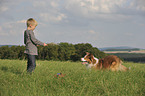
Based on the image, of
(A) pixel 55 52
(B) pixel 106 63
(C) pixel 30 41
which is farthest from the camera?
(A) pixel 55 52

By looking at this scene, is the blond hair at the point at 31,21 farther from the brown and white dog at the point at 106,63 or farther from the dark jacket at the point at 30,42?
the brown and white dog at the point at 106,63

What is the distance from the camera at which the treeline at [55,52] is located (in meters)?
17.3

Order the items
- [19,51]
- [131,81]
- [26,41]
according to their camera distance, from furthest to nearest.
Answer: [19,51]
[26,41]
[131,81]

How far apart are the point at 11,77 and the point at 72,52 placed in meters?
13.1

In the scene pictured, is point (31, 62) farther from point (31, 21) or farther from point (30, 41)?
point (31, 21)

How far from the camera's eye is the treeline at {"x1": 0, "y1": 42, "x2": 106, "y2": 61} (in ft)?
56.9

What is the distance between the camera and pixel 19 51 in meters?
17.6

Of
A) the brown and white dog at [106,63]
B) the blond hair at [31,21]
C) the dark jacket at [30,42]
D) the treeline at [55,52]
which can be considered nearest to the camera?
the dark jacket at [30,42]

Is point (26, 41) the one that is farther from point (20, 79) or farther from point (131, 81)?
point (131, 81)

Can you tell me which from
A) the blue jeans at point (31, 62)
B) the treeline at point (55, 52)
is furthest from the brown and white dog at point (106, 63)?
the treeline at point (55, 52)

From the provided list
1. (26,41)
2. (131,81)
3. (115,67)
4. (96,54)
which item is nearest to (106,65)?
(115,67)

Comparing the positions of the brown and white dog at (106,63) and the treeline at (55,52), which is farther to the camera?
the treeline at (55,52)

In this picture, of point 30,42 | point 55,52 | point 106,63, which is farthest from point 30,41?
point 55,52

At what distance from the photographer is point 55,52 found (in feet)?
57.1
